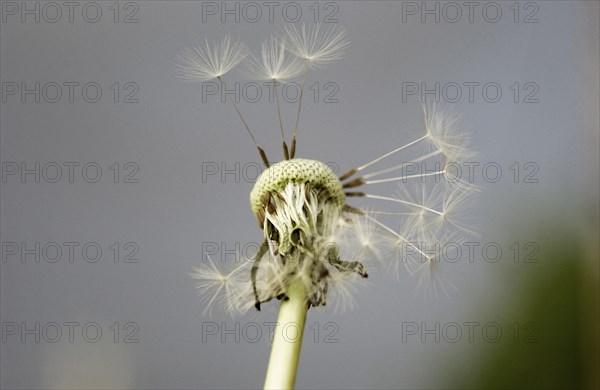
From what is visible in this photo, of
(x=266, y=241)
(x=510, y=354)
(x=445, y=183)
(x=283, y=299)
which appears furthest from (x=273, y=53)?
(x=510, y=354)

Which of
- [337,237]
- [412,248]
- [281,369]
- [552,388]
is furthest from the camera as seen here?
[552,388]

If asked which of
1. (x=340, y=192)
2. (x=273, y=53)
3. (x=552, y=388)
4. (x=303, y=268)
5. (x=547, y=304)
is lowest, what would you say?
(x=552, y=388)

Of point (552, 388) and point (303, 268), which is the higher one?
point (303, 268)

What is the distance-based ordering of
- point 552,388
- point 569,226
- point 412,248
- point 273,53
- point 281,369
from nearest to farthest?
point 281,369 < point 412,248 < point 273,53 < point 552,388 < point 569,226

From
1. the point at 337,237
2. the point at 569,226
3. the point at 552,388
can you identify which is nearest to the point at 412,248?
the point at 337,237

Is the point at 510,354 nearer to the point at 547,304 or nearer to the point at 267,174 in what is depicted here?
the point at 547,304

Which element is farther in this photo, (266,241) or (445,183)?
(445,183)
